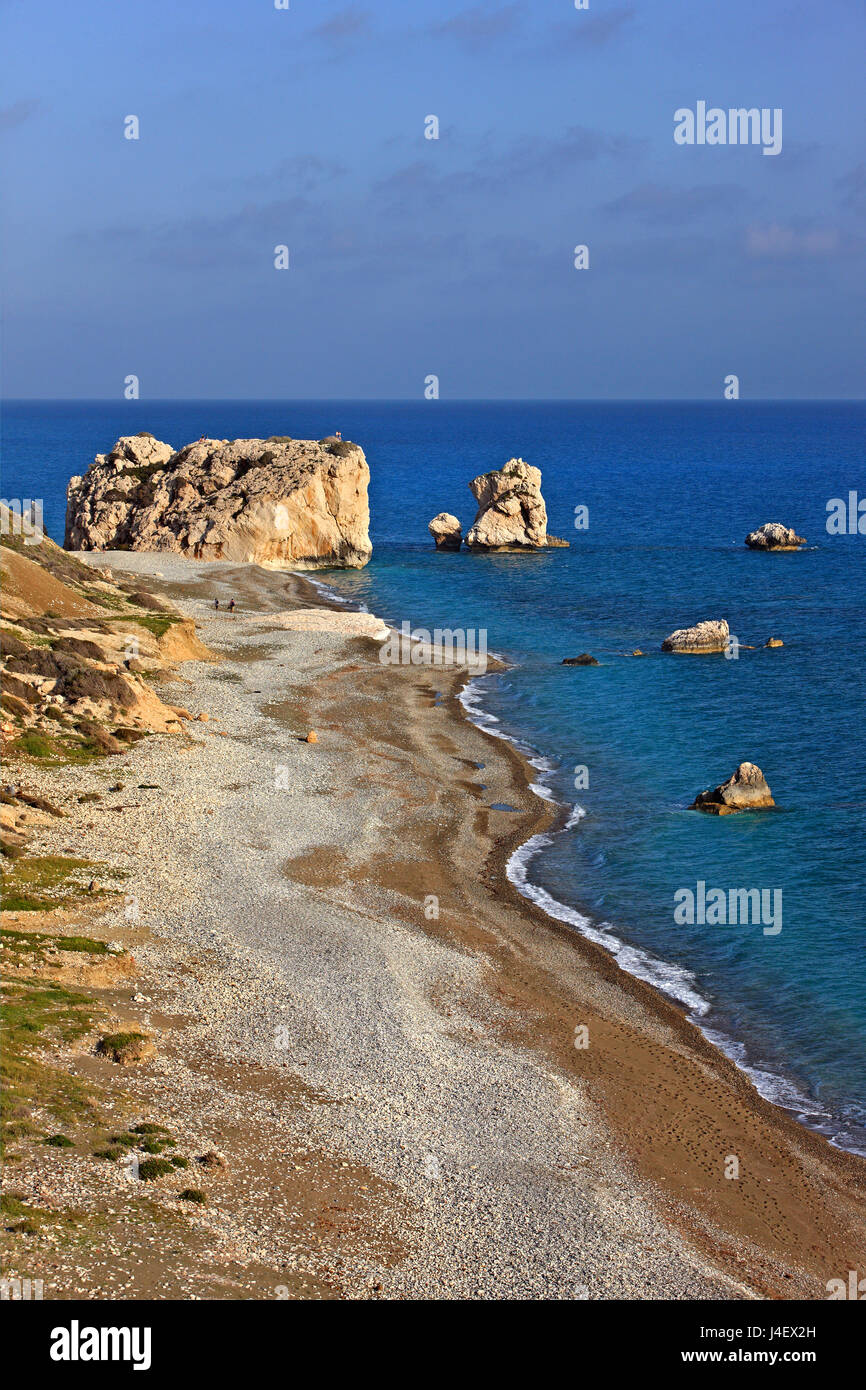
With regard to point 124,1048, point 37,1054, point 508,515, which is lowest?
point 124,1048

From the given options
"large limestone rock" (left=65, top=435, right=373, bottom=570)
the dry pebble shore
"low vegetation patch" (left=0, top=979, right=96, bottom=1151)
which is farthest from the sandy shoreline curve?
"large limestone rock" (left=65, top=435, right=373, bottom=570)

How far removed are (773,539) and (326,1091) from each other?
95.9 metres

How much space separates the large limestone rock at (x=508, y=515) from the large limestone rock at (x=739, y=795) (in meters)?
68.9

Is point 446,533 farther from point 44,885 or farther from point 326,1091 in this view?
point 326,1091

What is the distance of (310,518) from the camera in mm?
100188

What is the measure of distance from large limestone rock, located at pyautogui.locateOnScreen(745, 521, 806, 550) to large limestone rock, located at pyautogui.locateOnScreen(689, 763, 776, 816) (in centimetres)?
7107

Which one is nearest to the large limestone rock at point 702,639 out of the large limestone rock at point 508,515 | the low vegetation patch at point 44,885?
the large limestone rock at point 508,515

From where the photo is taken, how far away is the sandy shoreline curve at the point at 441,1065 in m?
20.5

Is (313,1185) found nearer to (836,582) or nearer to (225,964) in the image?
(225,964)

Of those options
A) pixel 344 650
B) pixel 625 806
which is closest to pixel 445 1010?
pixel 625 806

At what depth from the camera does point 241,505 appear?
3912 inches

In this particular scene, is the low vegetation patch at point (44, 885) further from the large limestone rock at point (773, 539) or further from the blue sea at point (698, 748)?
the large limestone rock at point (773, 539)

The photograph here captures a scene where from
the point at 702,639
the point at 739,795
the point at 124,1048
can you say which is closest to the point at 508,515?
the point at 702,639
